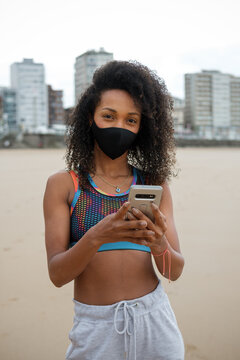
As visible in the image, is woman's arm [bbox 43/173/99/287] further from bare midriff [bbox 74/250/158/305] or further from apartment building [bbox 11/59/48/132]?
apartment building [bbox 11/59/48/132]

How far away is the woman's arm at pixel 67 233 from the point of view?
1568 mm

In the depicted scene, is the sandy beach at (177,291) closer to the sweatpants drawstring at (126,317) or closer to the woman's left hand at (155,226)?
the sweatpants drawstring at (126,317)

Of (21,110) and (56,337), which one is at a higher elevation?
(21,110)

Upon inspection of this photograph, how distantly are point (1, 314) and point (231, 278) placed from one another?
2964 millimetres

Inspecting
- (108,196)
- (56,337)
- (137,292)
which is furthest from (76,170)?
(56,337)

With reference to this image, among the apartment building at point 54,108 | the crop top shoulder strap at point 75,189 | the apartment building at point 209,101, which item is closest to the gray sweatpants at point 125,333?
the crop top shoulder strap at point 75,189

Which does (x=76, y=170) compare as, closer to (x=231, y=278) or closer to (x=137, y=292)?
(x=137, y=292)

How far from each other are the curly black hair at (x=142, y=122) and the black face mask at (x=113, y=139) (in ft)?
0.36

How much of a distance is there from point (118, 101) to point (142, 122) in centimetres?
26

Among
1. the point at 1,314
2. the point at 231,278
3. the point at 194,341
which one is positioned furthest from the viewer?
the point at 231,278

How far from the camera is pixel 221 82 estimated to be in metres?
103

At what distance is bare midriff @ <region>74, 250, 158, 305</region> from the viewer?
182 cm

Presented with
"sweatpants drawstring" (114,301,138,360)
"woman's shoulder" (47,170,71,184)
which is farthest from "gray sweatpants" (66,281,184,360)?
"woman's shoulder" (47,170,71,184)

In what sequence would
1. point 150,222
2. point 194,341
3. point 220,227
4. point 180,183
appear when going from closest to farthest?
point 150,222
point 194,341
point 220,227
point 180,183
